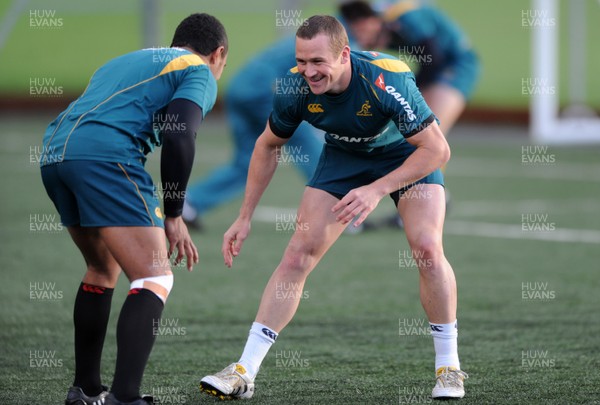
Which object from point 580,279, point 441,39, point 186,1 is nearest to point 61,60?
point 186,1

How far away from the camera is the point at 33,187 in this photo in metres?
13.2

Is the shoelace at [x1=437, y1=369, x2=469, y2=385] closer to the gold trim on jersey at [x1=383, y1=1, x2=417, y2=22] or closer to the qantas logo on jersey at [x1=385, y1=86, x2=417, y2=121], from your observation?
the qantas logo on jersey at [x1=385, y1=86, x2=417, y2=121]

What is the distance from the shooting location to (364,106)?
4.98 meters

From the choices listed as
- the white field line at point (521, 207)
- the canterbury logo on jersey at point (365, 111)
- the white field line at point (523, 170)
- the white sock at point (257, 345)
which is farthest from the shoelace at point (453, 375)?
the white field line at point (523, 170)

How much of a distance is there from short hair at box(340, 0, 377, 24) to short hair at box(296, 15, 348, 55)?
15.8 ft

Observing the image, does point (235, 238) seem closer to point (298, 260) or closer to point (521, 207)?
point (298, 260)

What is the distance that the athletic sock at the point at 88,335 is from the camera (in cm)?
495

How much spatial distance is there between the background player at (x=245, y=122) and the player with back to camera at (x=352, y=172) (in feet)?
15.3

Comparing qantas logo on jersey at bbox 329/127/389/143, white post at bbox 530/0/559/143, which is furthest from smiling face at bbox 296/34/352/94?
white post at bbox 530/0/559/143

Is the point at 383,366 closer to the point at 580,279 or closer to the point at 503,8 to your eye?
the point at 580,279

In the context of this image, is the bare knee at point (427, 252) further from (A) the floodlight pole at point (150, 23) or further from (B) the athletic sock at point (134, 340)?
(A) the floodlight pole at point (150, 23)

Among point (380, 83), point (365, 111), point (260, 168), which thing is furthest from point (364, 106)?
point (260, 168)

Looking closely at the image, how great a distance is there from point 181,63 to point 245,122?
575 cm

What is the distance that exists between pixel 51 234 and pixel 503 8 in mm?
21664
